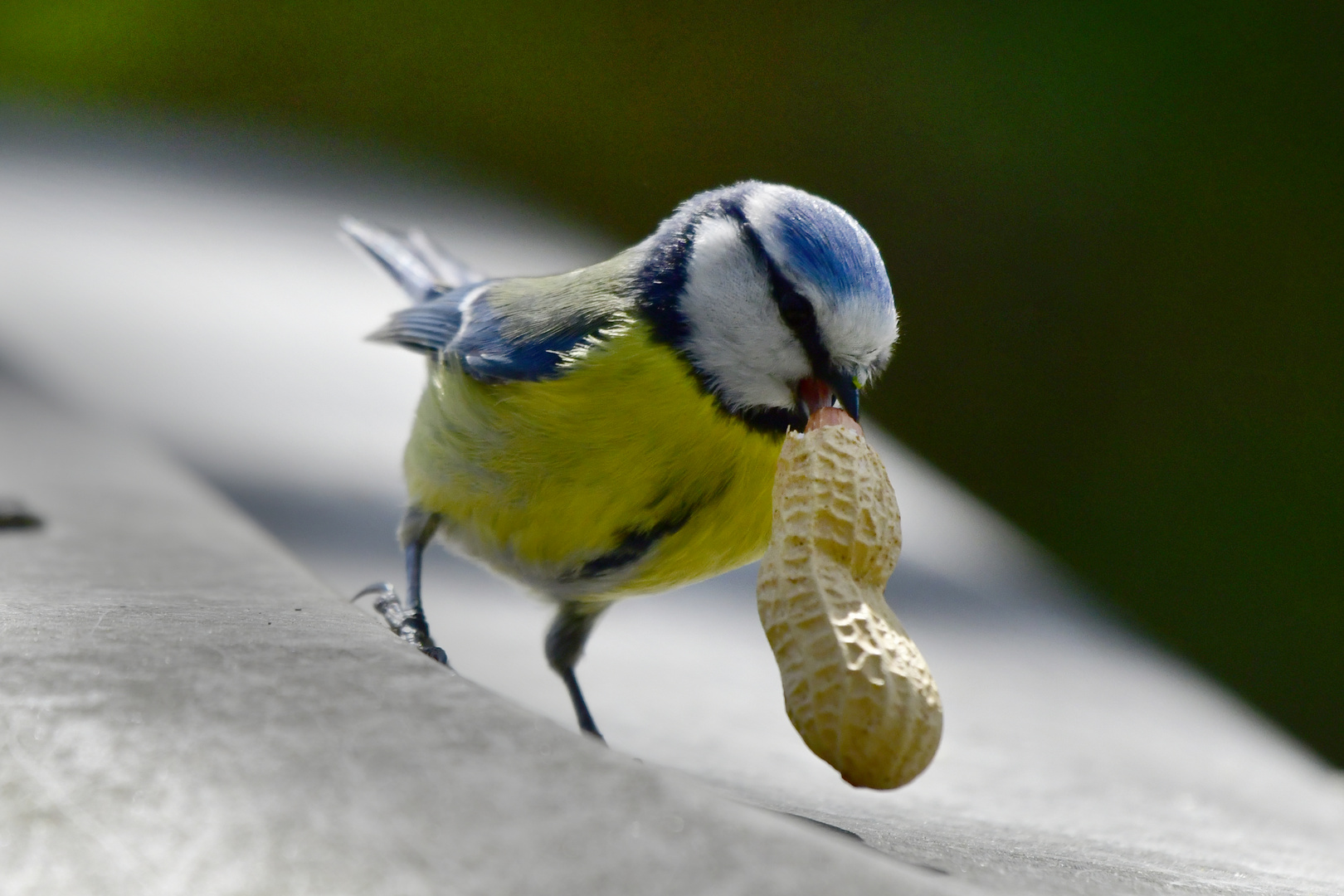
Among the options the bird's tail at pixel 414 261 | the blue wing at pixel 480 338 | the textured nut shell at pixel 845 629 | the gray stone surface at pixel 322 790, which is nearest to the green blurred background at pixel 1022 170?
the bird's tail at pixel 414 261

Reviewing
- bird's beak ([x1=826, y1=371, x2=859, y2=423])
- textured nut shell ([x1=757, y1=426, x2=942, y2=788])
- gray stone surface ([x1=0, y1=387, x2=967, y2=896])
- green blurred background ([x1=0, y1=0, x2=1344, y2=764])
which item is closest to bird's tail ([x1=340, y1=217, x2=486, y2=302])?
bird's beak ([x1=826, y1=371, x2=859, y2=423])

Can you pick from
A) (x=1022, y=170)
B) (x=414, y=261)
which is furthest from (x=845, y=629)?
(x=1022, y=170)

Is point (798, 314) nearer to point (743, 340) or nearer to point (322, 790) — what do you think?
point (743, 340)

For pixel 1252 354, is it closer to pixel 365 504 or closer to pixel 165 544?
pixel 365 504

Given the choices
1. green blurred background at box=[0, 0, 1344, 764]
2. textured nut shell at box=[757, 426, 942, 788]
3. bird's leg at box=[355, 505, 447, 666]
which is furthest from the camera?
green blurred background at box=[0, 0, 1344, 764]

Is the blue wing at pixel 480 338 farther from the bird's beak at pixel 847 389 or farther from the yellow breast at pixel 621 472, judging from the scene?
the bird's beak at pixel 847 389

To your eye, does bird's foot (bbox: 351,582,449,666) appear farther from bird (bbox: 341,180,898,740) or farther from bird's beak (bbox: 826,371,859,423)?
bird's beak (bbox: 826,371,859,423)

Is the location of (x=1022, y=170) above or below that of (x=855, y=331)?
above

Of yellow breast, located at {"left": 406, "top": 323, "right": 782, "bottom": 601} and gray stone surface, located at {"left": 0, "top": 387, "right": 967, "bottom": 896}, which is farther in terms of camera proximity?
yellow breast, located at {"left": 406, "top": 323, "right": 782, "bottom": 601}
